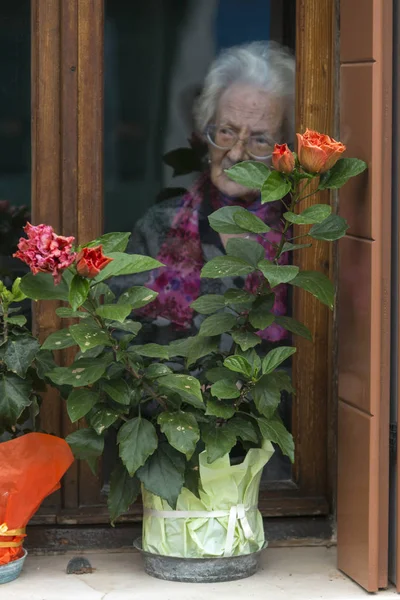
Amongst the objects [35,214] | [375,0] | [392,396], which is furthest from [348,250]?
[35,214]

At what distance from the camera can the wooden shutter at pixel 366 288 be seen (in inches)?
146

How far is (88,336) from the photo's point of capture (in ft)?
11.7

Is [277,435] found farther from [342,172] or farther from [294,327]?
[342,172]

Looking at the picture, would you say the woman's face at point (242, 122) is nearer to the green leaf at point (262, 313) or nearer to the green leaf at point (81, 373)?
the green leaf at point (262, 313)

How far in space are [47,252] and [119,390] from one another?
49 centimetres

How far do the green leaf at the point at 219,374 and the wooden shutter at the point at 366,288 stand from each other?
1.13ft

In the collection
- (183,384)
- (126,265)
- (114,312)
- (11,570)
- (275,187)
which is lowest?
(11,570)

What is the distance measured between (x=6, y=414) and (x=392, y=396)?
1.09 metres

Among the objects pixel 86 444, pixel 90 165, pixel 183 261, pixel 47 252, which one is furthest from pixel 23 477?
pixel 90 165

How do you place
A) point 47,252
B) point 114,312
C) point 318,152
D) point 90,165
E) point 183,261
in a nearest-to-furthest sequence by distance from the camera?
1. point 47,252
2. point 114,312
3. point 318,152
4. point 90,165
5. point 183,261

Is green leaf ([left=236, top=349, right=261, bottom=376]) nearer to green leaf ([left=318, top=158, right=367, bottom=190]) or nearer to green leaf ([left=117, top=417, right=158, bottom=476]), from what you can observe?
green leaf ([left=117, top=417, right=158, bottom=476])

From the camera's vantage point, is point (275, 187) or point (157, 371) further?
point (157, 371)

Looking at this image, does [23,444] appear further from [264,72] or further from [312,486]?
[264,72]

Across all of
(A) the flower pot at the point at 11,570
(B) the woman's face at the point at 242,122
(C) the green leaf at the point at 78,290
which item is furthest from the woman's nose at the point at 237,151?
(A) the flower pot at the point at 11,570
